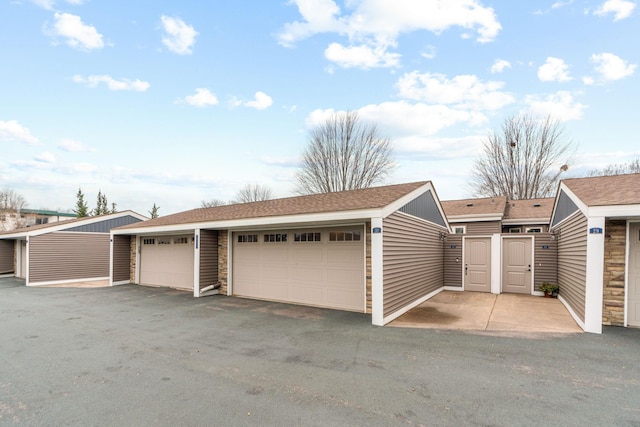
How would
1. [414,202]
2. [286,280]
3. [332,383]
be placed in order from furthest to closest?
[286,280] < [414,202] < [332,383]

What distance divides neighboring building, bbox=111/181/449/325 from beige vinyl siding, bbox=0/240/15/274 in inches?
529

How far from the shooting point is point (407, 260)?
26.8 ft

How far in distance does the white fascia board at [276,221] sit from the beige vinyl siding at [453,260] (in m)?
5.46

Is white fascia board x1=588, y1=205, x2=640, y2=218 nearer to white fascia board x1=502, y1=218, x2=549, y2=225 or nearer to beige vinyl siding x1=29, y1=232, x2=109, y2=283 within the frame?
white fascia board x1=502, y1=218, x2=549, y2=225

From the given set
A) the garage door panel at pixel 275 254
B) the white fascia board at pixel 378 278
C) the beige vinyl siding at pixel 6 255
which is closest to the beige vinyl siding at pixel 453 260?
the white fascia board at pixel 378 278

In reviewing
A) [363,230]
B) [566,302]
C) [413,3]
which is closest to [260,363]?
[363,230]

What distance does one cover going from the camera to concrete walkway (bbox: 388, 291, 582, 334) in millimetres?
6383

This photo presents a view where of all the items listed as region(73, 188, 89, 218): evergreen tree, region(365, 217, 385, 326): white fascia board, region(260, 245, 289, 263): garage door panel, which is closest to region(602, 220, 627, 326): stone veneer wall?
region(365, 217, 385, 326): white fascia board

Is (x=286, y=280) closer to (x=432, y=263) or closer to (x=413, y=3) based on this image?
(x=432, y=263)

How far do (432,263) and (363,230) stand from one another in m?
3.77

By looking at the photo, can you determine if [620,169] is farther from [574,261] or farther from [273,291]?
[273,291]

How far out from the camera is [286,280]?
9.31m

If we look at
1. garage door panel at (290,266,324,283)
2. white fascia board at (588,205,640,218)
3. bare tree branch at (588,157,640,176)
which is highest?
bare tree branch at (588,157,640,176)

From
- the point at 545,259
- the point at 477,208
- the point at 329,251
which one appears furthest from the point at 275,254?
the point at 477,208
